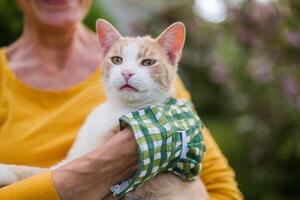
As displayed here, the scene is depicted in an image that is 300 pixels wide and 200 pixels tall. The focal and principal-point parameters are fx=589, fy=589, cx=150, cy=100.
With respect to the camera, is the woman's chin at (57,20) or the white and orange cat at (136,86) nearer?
the white and orange cat at (136,86)

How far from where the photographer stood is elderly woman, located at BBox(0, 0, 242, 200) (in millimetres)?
1701

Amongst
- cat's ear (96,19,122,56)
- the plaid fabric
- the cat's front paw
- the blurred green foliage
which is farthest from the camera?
the blurred green foliage

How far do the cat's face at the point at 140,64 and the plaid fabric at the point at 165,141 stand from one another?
0.06 m

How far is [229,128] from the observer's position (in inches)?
219

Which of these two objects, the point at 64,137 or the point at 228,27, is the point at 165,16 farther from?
the point at 64,137

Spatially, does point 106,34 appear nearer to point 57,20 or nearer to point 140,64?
point 140,64

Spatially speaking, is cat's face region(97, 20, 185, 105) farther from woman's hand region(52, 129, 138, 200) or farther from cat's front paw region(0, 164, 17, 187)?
cat's front paw region(0, 164, 17, 187)

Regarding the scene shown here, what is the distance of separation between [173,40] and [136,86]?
21 centimetres

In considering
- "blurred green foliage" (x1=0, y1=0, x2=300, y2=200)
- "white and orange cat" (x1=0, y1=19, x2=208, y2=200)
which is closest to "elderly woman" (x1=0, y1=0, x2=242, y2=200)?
"white and orange cat" (x1=0, y1=19, x2=208, y2=200)


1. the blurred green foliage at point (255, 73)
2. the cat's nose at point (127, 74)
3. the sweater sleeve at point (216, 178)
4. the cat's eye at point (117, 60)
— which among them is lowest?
the blurred green foliage at point (255, 73)

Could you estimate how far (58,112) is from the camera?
2.11 meters

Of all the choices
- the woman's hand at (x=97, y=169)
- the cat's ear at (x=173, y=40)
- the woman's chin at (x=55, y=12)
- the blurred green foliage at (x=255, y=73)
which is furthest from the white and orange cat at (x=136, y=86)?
the blurred green foliage at (x=255, y=73)

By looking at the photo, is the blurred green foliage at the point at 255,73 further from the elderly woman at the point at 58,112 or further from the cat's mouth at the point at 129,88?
the cat's mouth at the point at 129,88

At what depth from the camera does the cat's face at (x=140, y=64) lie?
69.6 inches
